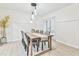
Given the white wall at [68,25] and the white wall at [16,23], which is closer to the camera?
the white wall at [16,23]

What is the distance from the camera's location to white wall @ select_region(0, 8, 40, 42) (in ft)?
12.1

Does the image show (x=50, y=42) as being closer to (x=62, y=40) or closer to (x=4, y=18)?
(x=62, y=40)

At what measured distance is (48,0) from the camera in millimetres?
2508

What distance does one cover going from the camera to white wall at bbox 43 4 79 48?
4072 mm

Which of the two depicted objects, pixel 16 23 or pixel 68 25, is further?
pixel 68 25

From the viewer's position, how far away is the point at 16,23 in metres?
4.07

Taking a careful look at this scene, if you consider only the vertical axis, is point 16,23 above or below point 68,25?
above

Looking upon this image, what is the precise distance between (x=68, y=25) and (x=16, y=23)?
7.45ft

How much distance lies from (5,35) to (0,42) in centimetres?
40

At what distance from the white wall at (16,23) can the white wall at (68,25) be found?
4.10 feet

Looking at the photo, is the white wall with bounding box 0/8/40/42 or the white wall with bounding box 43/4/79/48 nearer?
the white wall with bounding box 0/8/40/42

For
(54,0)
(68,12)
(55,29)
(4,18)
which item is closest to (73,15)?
(68,12)

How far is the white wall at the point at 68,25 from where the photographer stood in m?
4.07

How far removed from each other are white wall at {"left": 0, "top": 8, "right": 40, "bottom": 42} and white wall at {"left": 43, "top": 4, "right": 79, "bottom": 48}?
4.10 feet
